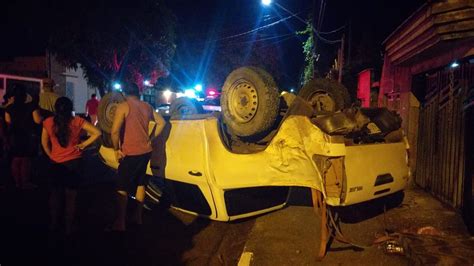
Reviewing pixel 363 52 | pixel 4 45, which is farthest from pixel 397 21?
pixel 4 45

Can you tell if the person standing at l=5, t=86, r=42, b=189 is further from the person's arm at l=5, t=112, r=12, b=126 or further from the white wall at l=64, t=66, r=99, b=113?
the white wall at l=64, t=66, r=99, b=113

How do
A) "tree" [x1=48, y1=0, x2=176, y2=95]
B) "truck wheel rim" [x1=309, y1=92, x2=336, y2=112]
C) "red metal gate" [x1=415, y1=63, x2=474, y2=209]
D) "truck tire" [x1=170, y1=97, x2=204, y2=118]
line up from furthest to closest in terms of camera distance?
"tree" [x1=48, y1=0, x2=176, y2=95], "truck tire" [x1=170, y1=97, x2=204, y2=118], "truck wheel rim" [x1=309, y1=92, x2=336, y2=112], "red metal gate" [x1=415, y1=63, x2=474, y2=209]

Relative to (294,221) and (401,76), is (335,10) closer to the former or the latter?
(401,76)

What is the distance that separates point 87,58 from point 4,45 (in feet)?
26.5

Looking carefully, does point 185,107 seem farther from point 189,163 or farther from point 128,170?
point 128,170

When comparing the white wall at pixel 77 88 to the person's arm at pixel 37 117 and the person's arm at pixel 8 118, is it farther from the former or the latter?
the person's arm at pixel 37 117

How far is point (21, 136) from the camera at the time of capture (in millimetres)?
6340

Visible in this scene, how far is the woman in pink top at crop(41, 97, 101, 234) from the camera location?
444cm

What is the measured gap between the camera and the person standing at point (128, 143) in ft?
15.0

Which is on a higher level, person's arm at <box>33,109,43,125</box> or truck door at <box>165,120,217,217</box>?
person's arm at <box>33,109,43,125</box>

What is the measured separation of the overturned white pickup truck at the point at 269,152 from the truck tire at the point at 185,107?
148 cm

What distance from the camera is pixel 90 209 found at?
18.1ft

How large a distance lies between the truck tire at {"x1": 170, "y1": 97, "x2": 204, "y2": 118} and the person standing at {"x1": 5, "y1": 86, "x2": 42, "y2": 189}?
2.24m

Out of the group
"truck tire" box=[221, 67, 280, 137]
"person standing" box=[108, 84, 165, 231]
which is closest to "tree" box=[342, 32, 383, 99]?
"truck tire" box=[221, 67, 280, 137]
